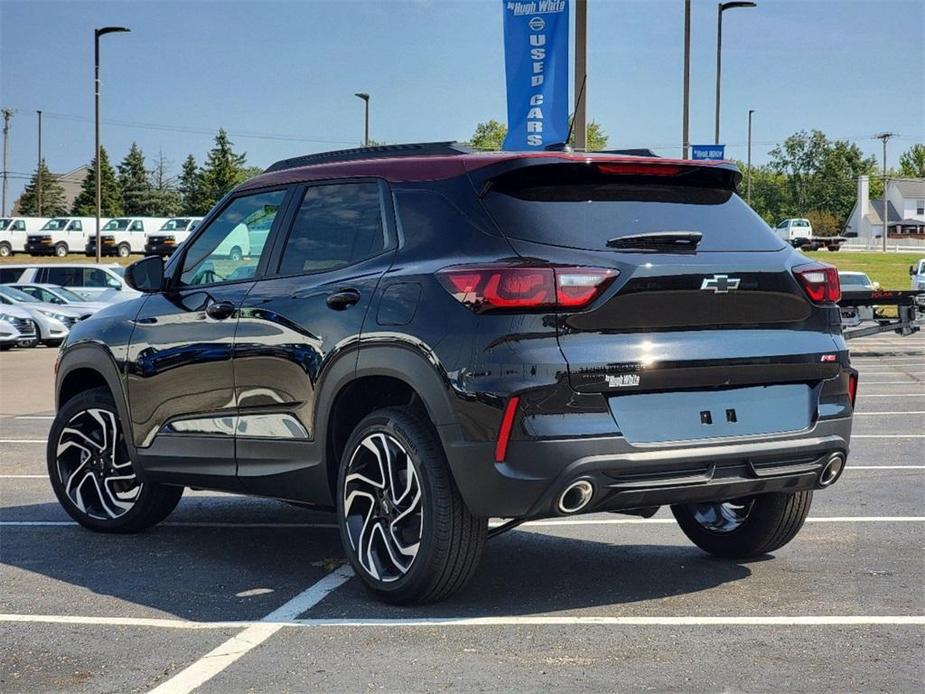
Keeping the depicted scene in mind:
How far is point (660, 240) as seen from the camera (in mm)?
5613

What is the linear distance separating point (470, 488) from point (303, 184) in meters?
1.98

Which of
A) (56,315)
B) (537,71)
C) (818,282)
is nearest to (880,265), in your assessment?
(56,315)

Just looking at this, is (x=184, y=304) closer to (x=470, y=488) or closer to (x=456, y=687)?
(x=470, y=488)

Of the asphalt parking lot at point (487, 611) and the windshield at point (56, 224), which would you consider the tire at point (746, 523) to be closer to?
the asphalt parking lot at point (487, 611)

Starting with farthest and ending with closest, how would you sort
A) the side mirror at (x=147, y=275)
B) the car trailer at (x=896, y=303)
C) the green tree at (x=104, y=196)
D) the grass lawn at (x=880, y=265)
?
the green tree at (x=104, y=196) → the grass lawn at (x=880, y=265) → the car trailer at (x=896, y=303) → the side mirror at (x=147, y=275)

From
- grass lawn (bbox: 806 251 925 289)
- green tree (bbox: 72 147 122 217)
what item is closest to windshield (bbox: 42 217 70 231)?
green tree (bbox: 72 147 122 217)

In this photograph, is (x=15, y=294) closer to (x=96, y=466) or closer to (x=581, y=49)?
(x=581, y=49)

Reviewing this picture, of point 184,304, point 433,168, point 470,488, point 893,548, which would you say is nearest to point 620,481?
point 470,488

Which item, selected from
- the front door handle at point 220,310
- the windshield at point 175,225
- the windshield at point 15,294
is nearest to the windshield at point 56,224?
the windshield at point 175,225

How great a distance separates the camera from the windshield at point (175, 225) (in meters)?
70.6

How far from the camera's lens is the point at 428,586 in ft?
18.4

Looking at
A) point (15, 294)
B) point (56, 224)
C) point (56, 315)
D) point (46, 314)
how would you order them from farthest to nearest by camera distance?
1. point (56, 224)
2. point (15, 294)
3. point (56, 315)
4. point (46, 314)

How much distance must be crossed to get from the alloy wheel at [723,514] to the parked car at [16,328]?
77.4 feet

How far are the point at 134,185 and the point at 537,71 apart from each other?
10379cm
